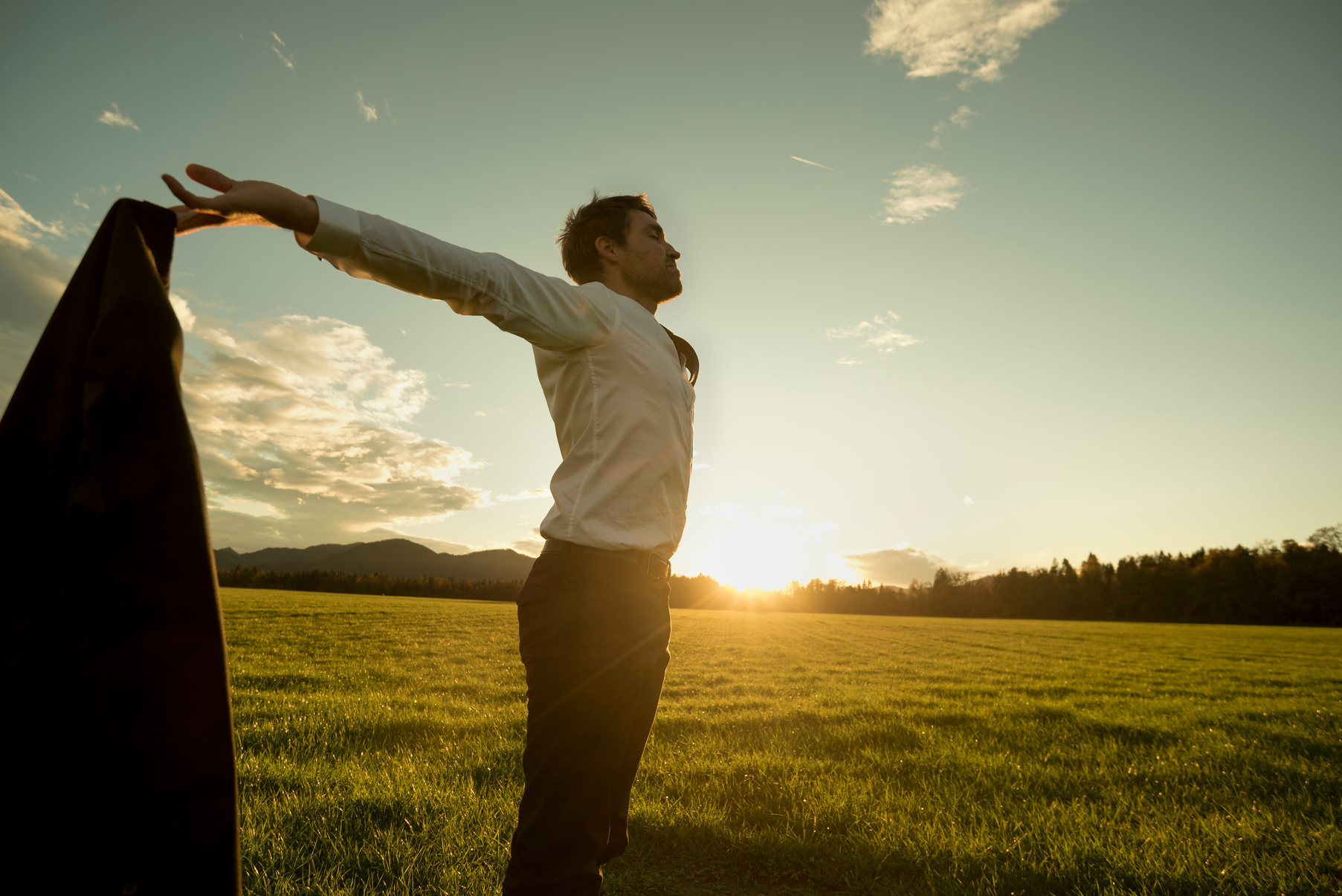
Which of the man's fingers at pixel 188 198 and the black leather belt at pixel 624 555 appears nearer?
the man's fingers at pixel 188 198

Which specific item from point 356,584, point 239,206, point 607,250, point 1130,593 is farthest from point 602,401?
point 1130,593

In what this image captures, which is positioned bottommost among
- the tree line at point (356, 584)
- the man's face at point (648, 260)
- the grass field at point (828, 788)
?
the tree line at point (356, 584)

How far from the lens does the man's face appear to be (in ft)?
9.11

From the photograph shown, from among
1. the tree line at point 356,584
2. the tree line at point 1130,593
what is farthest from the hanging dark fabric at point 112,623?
the tree line at point 1130,593

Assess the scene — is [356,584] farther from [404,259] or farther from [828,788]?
[404,259]

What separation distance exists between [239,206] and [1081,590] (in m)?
121

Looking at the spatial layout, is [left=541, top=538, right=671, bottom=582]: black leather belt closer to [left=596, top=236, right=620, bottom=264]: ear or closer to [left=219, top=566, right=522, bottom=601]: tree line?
[left=596, top=236, right=620, bottom=264]: ear

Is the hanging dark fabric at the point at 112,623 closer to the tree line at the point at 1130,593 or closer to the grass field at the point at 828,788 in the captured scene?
the grass field at the point at 828,788

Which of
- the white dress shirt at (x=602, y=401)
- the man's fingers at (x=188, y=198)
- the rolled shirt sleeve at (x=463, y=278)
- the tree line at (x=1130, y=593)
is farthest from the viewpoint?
the tree line at (x=1130, y=593)

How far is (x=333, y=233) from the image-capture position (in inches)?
58.2

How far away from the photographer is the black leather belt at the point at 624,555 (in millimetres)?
2088

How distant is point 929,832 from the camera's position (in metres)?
4.18

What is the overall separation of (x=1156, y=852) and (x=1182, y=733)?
537cm

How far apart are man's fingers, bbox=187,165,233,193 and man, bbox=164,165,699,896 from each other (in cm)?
11
